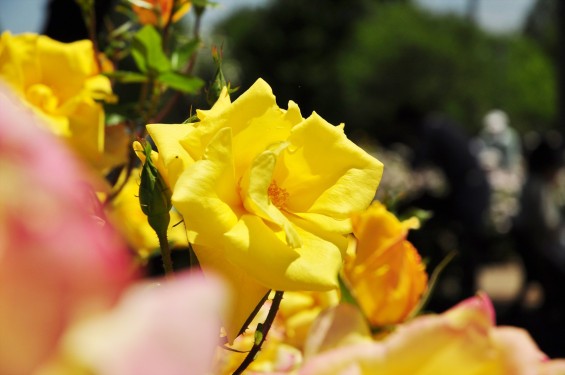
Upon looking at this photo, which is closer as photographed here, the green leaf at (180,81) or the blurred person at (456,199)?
the green leaf at (180,81)

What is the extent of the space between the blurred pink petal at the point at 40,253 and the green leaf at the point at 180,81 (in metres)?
0.60

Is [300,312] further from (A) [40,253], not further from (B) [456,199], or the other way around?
(B) [456,199]

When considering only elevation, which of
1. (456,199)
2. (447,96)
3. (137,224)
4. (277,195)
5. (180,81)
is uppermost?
(277,195)

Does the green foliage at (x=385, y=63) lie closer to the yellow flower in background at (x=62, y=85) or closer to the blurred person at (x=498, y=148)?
the blurred person at (x=498, y=148)

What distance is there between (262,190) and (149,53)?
0.41m

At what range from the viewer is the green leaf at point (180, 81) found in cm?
76

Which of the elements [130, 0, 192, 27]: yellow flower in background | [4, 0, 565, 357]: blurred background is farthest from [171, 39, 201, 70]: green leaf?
Result: [4, 0, 565, 357]: blurred background

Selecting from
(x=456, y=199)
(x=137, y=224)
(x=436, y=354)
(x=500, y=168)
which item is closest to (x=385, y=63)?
(x=500, y=168)

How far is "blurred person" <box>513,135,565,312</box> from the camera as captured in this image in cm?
520

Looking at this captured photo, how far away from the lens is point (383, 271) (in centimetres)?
53

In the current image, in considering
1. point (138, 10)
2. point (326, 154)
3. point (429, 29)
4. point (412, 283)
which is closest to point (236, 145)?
point (326, 154)

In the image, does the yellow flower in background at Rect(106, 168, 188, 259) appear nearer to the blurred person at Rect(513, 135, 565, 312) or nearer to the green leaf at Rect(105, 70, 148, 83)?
the green leaf at Rect(105, 70, 148, 83)

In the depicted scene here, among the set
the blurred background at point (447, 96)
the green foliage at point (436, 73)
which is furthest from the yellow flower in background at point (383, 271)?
the green foliage at point (436, 73)

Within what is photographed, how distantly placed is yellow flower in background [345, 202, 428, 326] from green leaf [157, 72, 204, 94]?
26cm
